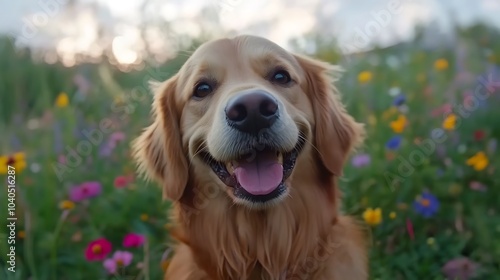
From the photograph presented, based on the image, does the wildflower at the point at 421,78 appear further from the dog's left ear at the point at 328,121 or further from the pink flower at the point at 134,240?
the pink flower at the point at 134,240

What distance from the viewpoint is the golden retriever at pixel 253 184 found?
8.57 feet

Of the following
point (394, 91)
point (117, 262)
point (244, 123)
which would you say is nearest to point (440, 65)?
point (394, 91)

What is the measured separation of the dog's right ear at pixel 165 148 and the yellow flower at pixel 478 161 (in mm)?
1981

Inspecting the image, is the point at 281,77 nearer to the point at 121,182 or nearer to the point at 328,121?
the point at 328,121

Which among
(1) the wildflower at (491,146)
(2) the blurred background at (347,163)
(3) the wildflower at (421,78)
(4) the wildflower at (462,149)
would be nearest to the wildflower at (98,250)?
(2) the blurred background at (347,163)

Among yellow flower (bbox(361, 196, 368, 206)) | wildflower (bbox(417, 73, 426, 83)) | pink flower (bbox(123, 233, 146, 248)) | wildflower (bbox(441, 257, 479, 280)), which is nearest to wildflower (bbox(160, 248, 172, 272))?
pink flower (bbox(123, 233, 146, 248))

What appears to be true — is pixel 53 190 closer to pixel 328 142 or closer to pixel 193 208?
pixel 193 208

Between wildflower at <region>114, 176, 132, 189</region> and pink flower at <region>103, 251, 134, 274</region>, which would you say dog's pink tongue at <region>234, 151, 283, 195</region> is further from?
wildflower at <region>114, 176, 132, 189</region>

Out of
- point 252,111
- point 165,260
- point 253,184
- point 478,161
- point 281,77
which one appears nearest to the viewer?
point 252,111

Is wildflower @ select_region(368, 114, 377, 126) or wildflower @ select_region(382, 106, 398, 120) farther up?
wildflower @ select_region(382, 106, 398, 120)

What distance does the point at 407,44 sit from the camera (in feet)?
19.9

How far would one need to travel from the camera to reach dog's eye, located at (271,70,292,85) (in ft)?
9.19

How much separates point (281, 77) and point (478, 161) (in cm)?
169

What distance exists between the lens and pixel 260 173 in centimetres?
256
